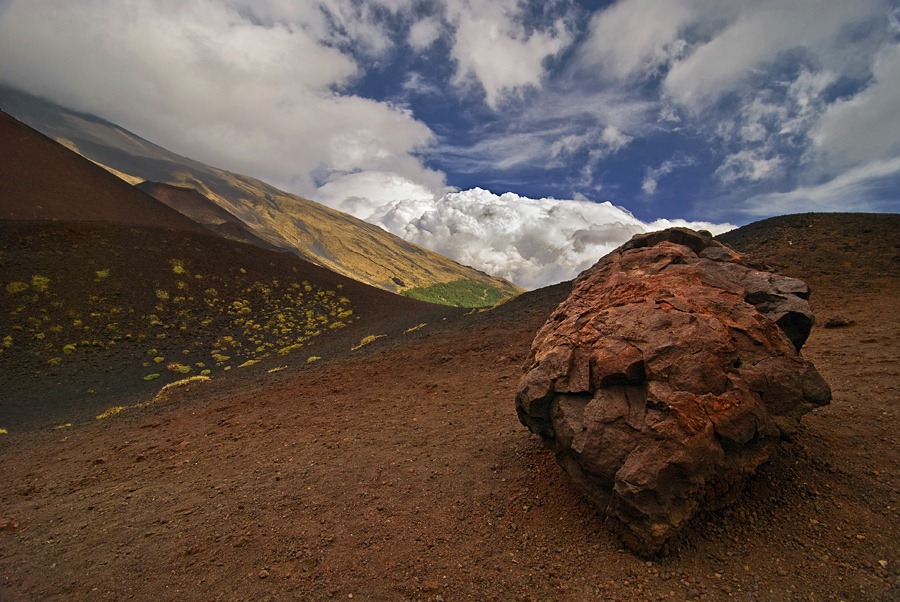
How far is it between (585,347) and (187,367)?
72.7ft

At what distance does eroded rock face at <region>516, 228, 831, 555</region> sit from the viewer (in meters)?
4.54

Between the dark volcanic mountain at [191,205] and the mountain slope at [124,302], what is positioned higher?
the dark volcanic mountain at [191,205]

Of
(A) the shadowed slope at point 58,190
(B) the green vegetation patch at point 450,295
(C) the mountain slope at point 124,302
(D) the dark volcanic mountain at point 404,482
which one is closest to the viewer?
(D) the dark volcanic mountain at point 404,482

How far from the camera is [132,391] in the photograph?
1831 centimetres

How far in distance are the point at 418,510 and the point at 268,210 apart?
164337 mm

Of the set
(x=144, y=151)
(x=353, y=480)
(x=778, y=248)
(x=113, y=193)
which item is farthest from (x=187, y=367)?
(x=144, y=151)

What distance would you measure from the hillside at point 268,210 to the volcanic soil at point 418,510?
306 ft

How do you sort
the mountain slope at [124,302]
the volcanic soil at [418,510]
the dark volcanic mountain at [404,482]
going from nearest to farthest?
the volcanic soil at [418,510] < the dark volcanic mountain at [404,482] < the mountain slope at [124,302]

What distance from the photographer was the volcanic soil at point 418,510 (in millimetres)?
4461

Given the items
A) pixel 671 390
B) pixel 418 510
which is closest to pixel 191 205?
pixel 418 510

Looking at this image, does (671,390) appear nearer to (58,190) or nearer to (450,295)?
(58,190)

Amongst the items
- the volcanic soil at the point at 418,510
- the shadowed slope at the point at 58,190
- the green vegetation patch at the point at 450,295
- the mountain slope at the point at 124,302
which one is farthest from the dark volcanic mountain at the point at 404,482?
the green vegetation patch at the point at 450,295

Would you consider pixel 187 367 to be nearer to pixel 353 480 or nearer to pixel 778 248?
pixel 353 480

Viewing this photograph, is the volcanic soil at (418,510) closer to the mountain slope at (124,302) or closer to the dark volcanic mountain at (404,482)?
the dark volcanic mountain at (404,482)
